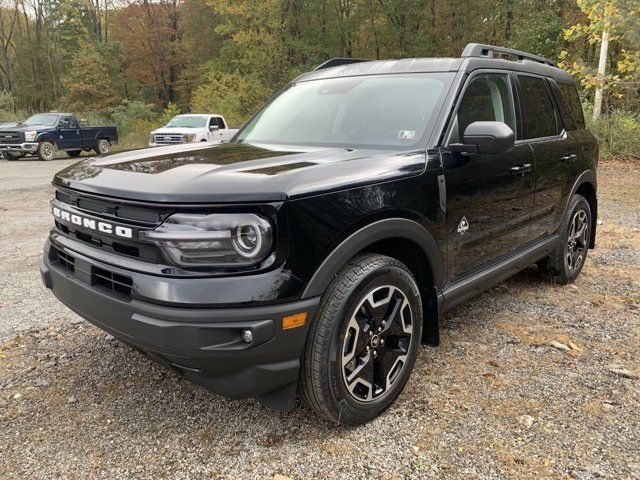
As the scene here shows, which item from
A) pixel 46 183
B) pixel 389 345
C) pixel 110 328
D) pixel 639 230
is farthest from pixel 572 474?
pixel 46 183

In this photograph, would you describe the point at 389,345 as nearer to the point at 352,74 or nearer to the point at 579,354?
the point at 579,354

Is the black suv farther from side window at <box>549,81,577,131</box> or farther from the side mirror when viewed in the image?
side window at <box>549,81,577,131</box>

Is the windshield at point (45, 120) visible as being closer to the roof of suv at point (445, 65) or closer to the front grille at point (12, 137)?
the front grille at point (12, 137)

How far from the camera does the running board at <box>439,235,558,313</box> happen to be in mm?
3006

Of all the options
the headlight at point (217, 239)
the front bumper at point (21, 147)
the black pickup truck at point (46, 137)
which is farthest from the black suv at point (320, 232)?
the front bumper at point (21, 147)

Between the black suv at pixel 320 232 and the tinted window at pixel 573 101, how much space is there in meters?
0.94

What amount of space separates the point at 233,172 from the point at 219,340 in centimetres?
74

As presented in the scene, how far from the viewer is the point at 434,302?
287 centimetres

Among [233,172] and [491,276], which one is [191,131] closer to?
[491,276]

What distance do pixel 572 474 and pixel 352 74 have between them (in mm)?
2792

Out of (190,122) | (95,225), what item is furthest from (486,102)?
(190,122)

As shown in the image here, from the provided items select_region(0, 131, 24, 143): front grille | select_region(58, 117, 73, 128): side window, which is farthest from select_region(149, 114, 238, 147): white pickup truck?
select_region(0, 131, 24, 143): front grille

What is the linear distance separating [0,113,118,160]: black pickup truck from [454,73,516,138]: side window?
17445 mm

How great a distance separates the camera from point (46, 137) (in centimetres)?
1897
